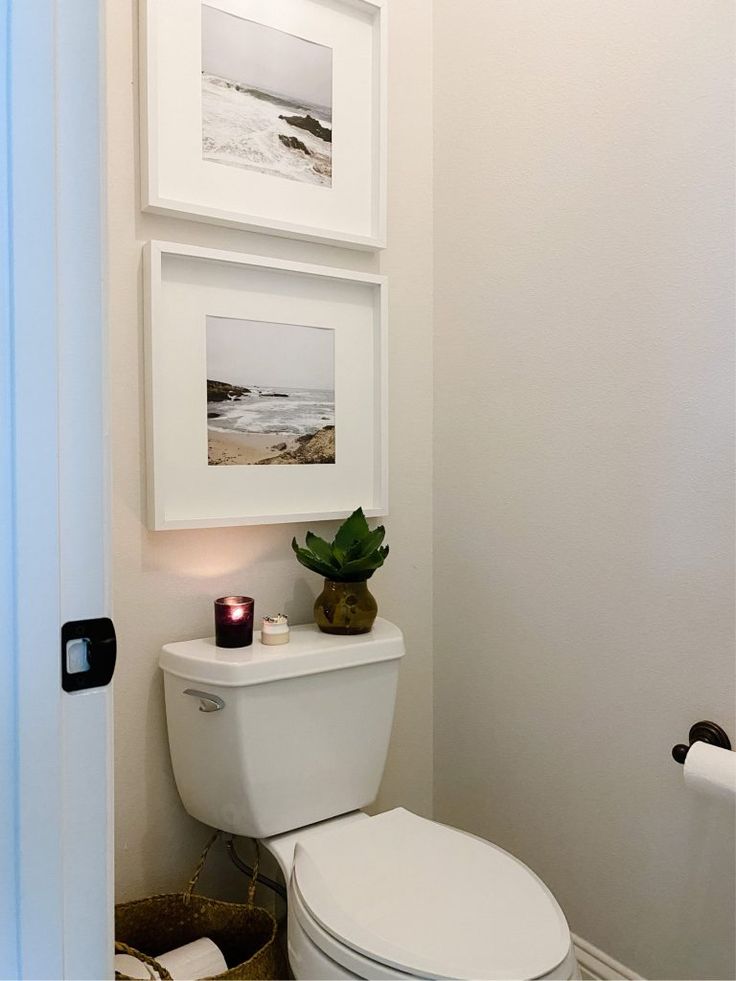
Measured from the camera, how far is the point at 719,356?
45.8 inches

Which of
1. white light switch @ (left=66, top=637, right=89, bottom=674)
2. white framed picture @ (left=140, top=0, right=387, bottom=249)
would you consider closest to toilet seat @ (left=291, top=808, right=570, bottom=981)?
white light switch @ (left=66, top=637, right=89, bottom=674)

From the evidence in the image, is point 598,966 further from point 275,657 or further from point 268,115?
point 268,115

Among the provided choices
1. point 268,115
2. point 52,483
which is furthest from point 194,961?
point 268,115

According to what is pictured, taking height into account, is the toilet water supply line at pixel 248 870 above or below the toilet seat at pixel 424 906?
below

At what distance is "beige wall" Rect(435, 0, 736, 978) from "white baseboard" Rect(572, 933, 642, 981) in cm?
2

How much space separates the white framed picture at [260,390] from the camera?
137 centimetres

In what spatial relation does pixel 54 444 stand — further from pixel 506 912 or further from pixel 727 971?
pixel 727 971

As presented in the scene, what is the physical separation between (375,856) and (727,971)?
0.57m

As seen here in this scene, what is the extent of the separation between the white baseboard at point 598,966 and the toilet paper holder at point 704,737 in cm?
44

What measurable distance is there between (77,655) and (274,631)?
0.72 meters

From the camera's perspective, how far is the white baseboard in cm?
132

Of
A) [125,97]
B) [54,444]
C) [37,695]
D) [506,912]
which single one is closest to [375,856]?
[506,912]

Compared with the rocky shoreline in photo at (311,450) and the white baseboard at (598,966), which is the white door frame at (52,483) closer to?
the rocky shoreline in photo at (311,450)

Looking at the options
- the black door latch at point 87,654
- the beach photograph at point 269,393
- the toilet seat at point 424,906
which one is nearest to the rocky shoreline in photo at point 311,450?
the beach photograph at point 269,393
